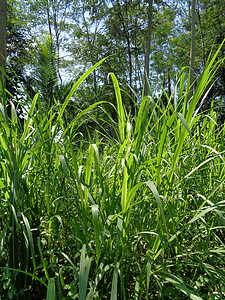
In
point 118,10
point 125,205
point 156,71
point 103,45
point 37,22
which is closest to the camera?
point 125,205

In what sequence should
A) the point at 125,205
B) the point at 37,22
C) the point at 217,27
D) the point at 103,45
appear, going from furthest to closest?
1. the point at 37,22
2. the point at 103,45
3. the point at 217,27
4. the point at 125,205

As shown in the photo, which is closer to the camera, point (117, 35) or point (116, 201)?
point (116, 201)

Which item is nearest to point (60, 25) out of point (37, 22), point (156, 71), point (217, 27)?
point (37, 22)

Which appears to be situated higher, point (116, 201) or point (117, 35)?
point (117, 35)

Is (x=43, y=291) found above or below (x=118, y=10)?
below

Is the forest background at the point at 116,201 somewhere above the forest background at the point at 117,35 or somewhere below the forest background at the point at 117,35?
below

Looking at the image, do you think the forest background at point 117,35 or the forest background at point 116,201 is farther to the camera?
the forest background at point 117,35

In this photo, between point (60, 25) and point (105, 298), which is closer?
point (105, 298)

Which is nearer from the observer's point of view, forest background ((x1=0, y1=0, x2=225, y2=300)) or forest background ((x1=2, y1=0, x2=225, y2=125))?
forest background ((x1=0, y1=0, x2=225, y2=300))

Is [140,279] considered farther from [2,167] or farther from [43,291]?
[2,167]

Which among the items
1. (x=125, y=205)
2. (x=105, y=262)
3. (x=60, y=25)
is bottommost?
(x=105, y=262)

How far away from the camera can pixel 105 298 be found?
57cm

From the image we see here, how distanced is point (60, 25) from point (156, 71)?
6714mm

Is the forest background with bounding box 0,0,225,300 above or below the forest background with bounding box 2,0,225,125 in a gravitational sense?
below
